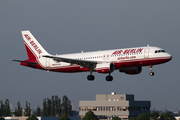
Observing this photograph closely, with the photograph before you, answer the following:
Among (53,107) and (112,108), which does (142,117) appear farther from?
(53,107)

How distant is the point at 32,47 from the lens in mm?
83312

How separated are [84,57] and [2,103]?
393ft

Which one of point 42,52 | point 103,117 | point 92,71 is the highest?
point 42,52

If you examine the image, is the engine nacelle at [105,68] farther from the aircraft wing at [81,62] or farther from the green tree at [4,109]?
the green tree at [4,109]

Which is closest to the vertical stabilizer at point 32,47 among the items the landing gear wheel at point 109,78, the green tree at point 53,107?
the landing gear wheel at point 109,78

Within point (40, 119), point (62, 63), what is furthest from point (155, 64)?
point (40, 119)

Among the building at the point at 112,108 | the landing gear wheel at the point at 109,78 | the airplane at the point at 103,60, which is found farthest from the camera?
the building at the point at 112,108

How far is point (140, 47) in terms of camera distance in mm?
69125

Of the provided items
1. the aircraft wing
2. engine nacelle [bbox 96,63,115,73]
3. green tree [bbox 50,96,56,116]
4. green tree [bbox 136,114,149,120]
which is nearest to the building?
green tree [bbox 136,114,149,120]

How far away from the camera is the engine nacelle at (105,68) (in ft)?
225

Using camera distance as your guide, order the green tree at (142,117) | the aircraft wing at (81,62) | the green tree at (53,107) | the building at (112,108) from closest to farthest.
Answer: the aircraft wing at (81,62) < the green tree at (53,107) < the green tree at (142,117) < the building at (112,108)

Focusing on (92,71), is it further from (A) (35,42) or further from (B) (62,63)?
(A) (35,42)

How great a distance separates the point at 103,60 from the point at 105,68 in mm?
2619

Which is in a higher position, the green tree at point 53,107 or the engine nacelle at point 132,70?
the engine nacelle at point 132,70
